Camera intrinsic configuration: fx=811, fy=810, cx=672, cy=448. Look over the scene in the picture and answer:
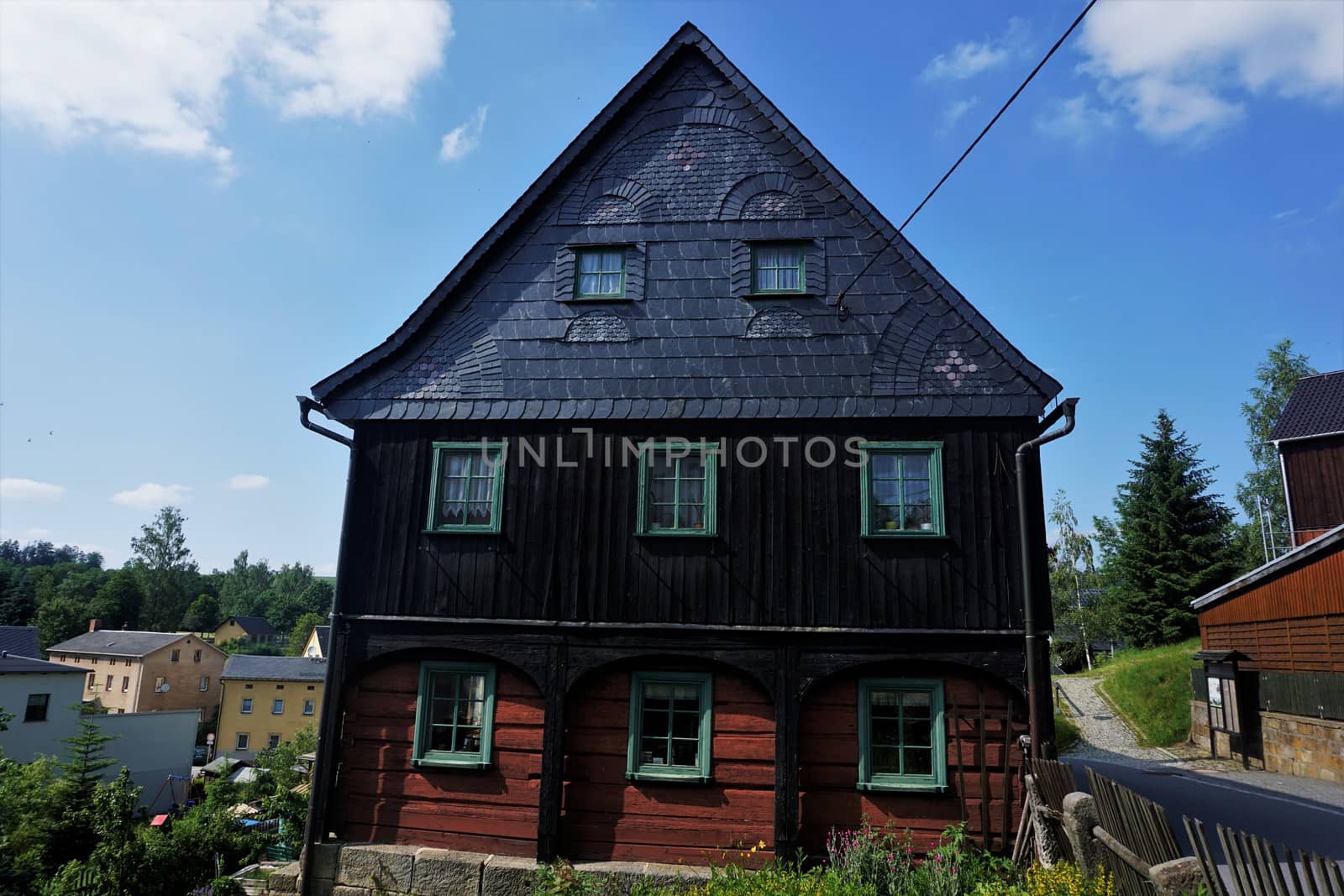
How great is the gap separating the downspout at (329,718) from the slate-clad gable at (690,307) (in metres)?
1.68

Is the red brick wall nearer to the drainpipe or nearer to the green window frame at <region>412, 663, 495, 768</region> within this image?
the green window frame at <region>412, 663, 495, 768</region>

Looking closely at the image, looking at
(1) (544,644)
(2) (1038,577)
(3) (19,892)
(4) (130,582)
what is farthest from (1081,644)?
(4) (130,582)

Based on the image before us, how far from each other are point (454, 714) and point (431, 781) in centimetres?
91

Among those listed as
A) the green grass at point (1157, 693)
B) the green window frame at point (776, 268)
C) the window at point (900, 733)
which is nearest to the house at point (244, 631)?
the green grass at point (1157, 693)

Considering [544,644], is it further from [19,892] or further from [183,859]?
[183,859]

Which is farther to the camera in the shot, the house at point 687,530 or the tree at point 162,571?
the tree at point 162,571

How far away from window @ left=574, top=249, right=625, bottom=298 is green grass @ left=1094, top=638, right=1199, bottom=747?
22.6 meters

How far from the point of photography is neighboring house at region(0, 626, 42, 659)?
1446 inches

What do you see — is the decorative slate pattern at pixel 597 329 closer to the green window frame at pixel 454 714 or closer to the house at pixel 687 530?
the house at pixel 687 530

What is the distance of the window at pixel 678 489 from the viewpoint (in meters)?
11.2

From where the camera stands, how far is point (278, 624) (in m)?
128

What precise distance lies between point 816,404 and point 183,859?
52.1ft

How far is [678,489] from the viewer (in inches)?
447

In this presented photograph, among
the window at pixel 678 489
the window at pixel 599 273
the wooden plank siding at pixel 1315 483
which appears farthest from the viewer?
the wooden plank siding at pixel 1315 483
